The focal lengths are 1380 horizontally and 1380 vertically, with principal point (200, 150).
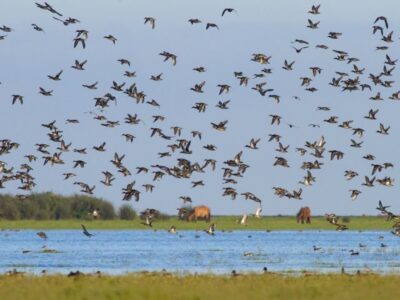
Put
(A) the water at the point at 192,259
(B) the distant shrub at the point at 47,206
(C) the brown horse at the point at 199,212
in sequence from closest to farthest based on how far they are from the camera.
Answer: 1. (A) the water at the point at 192,259
2. (B) the distant shrub at the point at 47,206
3. (C) the brown horse at the point at 199,212

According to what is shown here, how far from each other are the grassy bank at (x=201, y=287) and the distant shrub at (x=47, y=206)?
7189 cm

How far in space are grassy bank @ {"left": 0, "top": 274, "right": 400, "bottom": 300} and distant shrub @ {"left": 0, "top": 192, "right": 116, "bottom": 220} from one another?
236 ft

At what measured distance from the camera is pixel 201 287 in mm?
34562

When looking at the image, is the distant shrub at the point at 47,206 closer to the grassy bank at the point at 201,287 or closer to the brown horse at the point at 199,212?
the brown horse at the point at 199,212

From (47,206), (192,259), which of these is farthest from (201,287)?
(47,206)

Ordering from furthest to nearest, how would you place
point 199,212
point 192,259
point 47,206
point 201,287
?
point 199,212, point 47,206, point 192,259, point 201,287

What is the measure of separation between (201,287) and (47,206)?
260 feet

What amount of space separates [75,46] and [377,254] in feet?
69.8

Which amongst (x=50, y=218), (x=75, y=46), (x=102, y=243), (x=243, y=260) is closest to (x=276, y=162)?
(x=243, y=260)

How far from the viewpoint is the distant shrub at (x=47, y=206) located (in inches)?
4365

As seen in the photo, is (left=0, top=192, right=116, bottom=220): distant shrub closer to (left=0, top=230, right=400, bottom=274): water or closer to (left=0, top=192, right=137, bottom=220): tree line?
(left=0, top=192, right=137, bottom=220): tree line

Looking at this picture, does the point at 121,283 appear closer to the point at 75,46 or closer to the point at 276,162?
the point at 75,46

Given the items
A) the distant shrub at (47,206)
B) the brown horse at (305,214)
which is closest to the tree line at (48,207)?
the distant shrub at (47,206)

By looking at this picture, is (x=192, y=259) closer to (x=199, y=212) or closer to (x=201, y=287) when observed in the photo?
(x=201, y=287)
